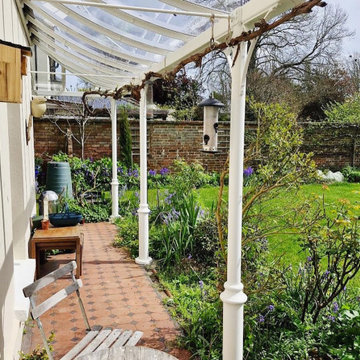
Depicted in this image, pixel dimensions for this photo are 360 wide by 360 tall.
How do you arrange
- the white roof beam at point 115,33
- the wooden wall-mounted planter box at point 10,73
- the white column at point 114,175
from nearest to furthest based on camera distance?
1. the wooden wall-mounted planter box at point 10,73
2. the white roof beam at point 115,33
3. the white column at point 114,175

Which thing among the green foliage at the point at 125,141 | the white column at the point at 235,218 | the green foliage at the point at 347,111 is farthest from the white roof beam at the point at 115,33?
the green foliage at the point at 347,111

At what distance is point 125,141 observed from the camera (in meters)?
11.3

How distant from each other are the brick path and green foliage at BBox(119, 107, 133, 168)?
533cm

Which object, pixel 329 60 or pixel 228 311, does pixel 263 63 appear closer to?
pixel 329 60

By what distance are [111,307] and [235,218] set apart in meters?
2.16

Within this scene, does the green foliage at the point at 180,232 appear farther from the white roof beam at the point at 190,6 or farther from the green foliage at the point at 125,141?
the green foliage at the point at 125,141

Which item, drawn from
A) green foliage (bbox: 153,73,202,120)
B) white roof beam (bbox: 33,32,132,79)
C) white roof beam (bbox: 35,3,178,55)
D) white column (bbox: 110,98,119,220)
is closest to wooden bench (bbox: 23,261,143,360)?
white roof beam (bbox: 35,3,178,55)

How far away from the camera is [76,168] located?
9.49 metres

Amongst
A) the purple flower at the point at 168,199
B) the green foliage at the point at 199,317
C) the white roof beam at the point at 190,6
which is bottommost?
the green foliage at the point at 199,317

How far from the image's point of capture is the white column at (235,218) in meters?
2.68

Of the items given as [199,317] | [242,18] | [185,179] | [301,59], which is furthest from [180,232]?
[301,59]

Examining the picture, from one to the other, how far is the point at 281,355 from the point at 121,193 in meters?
6.49

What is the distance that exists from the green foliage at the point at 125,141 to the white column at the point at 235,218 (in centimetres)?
855

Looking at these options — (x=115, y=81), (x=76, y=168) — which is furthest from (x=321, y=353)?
(x=76, y=168)
